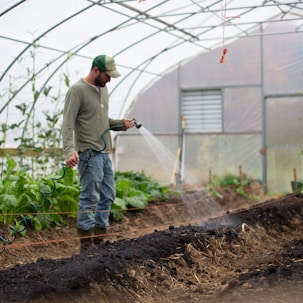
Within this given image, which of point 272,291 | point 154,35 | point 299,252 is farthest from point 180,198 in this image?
point 272,291

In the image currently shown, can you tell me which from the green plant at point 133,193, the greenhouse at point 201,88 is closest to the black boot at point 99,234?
the green plant at point 133,193

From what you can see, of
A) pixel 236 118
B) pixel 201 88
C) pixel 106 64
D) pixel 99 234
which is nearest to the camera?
pixel 106 64

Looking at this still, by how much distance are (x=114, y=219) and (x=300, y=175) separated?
5581 mm

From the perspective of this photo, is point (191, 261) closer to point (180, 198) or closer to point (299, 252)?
point (299, 252)

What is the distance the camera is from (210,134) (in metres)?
12.6

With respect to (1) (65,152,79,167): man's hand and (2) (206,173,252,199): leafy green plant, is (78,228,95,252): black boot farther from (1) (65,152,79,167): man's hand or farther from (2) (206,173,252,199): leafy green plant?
(2) (206,173,252,199): leafy green plant

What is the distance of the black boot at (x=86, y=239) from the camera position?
216 inches

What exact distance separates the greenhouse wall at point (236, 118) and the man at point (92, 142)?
638cm

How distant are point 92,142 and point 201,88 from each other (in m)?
7.56

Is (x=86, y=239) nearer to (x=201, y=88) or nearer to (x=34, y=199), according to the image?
(x=34, y=199)

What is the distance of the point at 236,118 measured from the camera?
12.4m

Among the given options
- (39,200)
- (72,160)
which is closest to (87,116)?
(72,160)

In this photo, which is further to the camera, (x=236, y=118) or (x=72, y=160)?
(x=236, y=118)

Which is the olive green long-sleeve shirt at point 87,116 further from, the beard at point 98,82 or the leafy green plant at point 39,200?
the leafy green plant at point 39,200
